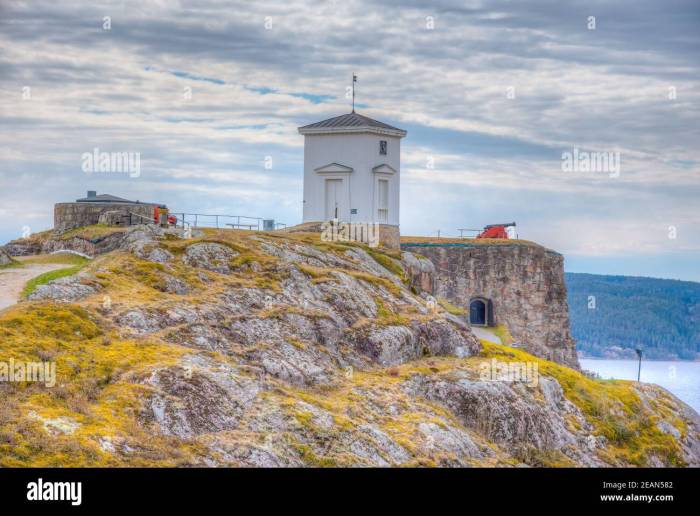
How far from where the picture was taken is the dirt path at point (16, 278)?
32.8 metres

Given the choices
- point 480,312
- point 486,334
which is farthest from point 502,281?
point 486,334

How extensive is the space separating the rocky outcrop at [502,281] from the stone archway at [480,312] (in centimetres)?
57

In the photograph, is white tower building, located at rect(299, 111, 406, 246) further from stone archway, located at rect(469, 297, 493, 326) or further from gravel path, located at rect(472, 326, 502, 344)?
stone archway, located at rect(469, 297, 493, 326)

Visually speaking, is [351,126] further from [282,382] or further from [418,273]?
[282,382]

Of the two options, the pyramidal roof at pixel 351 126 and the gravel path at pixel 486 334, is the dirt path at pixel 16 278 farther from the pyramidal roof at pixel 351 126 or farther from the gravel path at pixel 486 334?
the gravel path at pixel 486 334

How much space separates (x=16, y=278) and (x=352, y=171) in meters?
27.0

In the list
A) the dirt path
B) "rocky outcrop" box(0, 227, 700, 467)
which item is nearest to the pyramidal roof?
"rocky outcrop" box(0, 227, 700, 467)

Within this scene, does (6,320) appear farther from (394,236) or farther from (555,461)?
(394,236)

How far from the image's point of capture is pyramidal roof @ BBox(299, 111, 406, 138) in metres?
59.5

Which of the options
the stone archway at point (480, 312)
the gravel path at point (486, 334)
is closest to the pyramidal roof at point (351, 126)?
the gravel path at point (486, 334)

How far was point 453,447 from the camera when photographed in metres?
31.5

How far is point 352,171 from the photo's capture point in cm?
5975

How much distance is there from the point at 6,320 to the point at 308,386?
9.67m

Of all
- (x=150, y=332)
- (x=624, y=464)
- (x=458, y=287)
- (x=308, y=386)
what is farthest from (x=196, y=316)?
(x=458, y=287)
